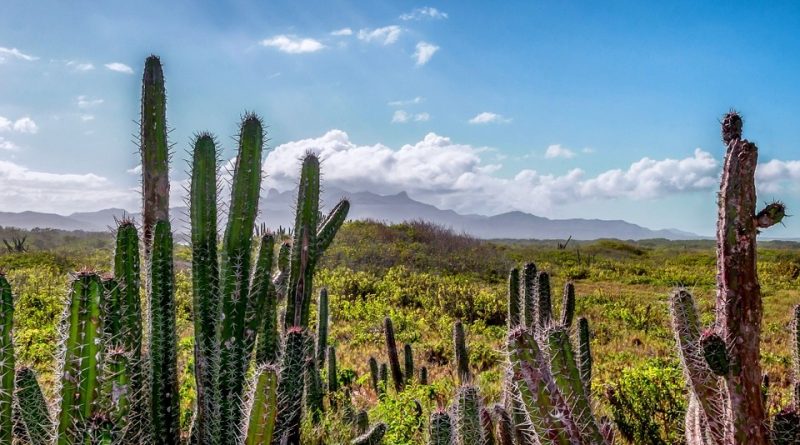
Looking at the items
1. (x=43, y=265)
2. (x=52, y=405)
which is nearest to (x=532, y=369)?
(x=52, y=405)

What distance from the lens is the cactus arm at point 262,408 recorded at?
2891 millimetres

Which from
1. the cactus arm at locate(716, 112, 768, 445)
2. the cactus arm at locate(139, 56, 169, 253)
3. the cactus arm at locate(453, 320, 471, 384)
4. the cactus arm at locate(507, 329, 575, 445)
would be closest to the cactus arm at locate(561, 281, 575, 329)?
the cactus arm at locate(453, 320, 471, 384)

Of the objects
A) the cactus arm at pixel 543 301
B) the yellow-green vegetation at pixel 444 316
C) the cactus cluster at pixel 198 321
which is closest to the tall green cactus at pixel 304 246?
the cactus cluster at pixel 198 321

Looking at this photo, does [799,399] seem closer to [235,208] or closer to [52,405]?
[235,208]

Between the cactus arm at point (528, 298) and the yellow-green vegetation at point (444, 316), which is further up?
the cactus arm at point (528, 298)

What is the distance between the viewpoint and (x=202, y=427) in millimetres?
3703

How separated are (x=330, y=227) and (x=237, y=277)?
146 cm

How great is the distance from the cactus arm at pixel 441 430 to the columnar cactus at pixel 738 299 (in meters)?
1.30

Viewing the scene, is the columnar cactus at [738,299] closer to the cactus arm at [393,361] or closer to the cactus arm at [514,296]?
the cactus arm at [514,296]

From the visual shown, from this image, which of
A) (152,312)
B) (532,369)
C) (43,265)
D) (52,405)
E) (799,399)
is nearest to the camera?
(532,369)

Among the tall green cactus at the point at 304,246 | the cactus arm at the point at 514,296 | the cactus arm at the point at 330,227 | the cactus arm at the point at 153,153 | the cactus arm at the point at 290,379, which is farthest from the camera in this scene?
the cactus arm at the point at 514,296

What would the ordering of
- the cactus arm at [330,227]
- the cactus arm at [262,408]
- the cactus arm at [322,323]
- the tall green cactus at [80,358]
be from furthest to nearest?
the cactus arm at [322,323] < the cactus arm at [330,227] < the cactus arm at [262,408] < the tall green cactus at [80,358]

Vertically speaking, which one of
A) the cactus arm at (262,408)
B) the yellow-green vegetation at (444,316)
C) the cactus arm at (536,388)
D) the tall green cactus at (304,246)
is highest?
the tall green cactus at (304,246)

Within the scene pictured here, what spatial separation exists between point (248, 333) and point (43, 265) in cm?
1983
